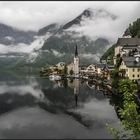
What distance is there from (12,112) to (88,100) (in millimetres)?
22505

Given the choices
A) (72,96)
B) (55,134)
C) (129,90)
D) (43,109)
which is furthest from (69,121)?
(129,90)

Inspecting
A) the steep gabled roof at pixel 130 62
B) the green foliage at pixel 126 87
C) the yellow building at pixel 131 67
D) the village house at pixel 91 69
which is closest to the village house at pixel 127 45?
the steep gabled roof at pixel 130 62

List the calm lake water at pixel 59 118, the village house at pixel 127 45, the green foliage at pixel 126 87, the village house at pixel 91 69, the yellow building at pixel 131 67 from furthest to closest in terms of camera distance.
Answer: the village house at pixel 91 69
the village house at pixel 127 45
the yellow building at pixel 131 67
the calm lake water at pixel 59 118
the green foliage at pixel 126 87

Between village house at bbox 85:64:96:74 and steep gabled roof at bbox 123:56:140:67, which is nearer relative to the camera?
steep gabled roof at bbox 123:56:140:67

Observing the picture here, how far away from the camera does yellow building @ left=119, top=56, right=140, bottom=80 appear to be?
10294cm

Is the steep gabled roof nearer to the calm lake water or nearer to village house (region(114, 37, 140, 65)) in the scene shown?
the calm lake water

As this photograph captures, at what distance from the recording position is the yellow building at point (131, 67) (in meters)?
103

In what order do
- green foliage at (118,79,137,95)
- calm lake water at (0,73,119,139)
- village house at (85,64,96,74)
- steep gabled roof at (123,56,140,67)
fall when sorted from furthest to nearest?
village house at (85,64,96,74), steep gabled roof at (123,56,140,67), calm lake water at (0,73,119,139), green foliage at (118,79,137,95)

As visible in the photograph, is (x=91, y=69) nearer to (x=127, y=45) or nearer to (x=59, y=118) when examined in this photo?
(x=127, y=45)

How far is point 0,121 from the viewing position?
62.0 m

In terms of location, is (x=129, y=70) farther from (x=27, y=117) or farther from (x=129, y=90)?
(x=129, y=90)

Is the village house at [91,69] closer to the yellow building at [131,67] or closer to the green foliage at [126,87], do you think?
the yellow building at [131,67]

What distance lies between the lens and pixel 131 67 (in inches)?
4077

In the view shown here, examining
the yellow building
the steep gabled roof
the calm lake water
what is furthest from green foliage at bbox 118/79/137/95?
the steep gabled roof
